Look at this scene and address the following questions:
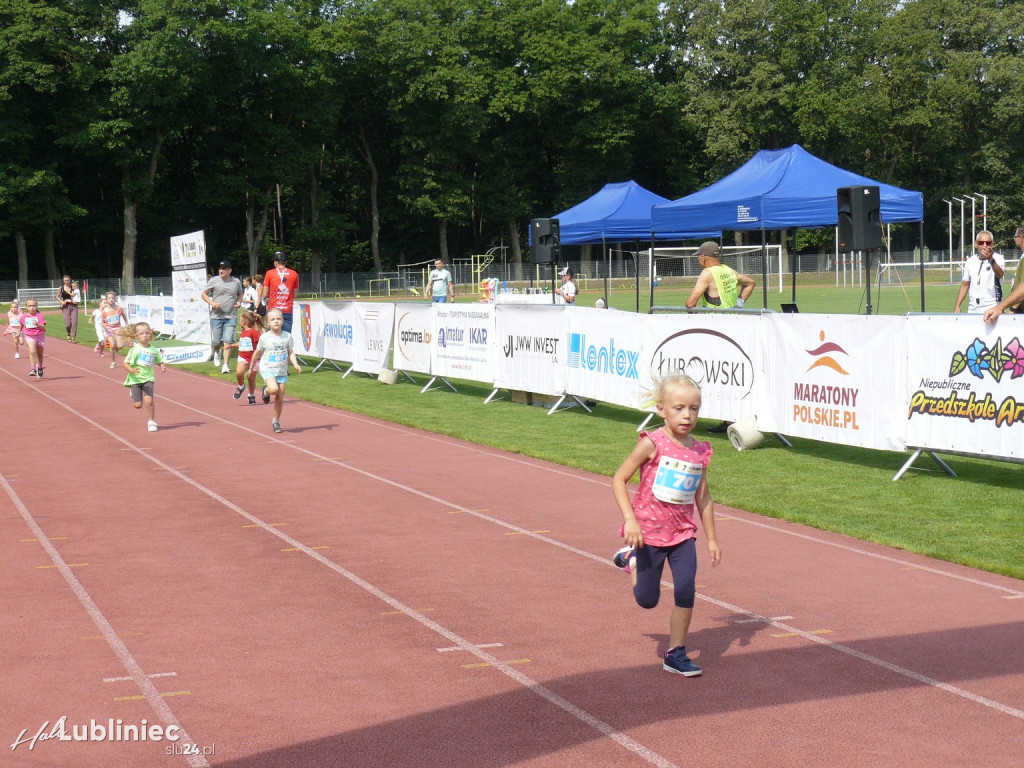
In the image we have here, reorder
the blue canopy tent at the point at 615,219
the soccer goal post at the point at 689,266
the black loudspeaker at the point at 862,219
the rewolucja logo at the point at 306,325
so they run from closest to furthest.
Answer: the black loudspeaker at the point at 862,219 < the rewolucja logo at the point at 306,325 < the blue canopy tent at the point at 615,219 < the soccer goal post at the point at 689,266

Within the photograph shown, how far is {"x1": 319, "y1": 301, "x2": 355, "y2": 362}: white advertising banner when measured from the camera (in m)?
22.8

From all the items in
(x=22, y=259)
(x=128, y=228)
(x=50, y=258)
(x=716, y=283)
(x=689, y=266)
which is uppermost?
(x=128, y=228)

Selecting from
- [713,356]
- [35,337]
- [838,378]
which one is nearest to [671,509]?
[838,378]

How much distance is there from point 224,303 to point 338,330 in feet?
8.43

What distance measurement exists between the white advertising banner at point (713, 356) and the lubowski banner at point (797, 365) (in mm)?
14

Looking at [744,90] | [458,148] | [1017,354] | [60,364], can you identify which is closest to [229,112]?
[458,148]

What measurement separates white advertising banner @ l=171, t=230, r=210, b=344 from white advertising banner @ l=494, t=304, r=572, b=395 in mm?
10995

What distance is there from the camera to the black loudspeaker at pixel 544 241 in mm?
22453

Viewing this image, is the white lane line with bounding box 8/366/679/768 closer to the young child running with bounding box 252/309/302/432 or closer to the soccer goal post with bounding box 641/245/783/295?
the young child running with bounding box 252/309/302/432

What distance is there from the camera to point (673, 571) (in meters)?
5.63

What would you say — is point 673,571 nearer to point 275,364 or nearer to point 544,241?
point 275,364

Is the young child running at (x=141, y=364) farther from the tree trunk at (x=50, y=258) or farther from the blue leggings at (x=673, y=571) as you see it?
the tree trunk at (x=50, y=258)

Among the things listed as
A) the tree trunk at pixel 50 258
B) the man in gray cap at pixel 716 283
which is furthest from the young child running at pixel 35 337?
the tree trunk at pixel 50 258

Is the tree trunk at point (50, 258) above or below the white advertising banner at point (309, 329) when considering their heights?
above
